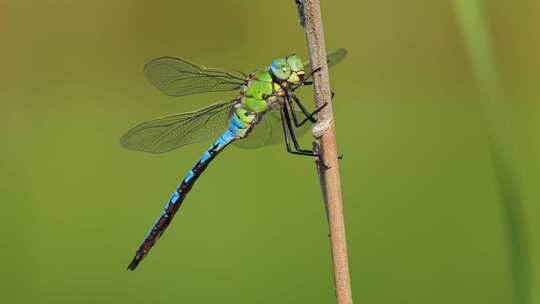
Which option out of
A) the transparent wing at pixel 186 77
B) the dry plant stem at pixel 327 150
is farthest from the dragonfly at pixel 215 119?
the dry plant stem at pixel 327 150

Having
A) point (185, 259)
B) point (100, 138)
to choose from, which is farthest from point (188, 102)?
point (185, 259)

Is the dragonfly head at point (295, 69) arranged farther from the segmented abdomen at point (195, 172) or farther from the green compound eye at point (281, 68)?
the segmented abdomen at point (195, 172)

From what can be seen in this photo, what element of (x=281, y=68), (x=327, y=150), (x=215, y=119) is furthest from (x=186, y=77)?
(x=327, y=150)

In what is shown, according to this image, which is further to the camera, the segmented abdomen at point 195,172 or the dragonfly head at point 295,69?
the segmented abdomen at point 195,172

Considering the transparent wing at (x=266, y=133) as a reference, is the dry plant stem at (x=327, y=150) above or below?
below

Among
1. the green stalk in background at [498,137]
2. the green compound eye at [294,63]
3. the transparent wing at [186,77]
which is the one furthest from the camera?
the transparent wing at [186,77]

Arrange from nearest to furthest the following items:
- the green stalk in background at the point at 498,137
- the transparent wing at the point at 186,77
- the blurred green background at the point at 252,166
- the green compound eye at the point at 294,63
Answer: the green stalk in background at the point at 498,137, the green compound eye at the point at 294,63, the transparent wing at the point at 186,77, the blurred green background at the point at 252,166

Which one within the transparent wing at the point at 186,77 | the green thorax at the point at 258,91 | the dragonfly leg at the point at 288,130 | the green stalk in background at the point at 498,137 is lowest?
the green stalk in background at the point at 498,137

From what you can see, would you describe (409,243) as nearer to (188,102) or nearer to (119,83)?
(188,102)

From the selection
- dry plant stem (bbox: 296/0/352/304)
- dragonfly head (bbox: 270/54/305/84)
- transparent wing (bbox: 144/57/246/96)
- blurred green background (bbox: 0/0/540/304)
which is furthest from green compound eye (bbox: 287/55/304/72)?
blurred green background (bbox: 0/0/540/304)
